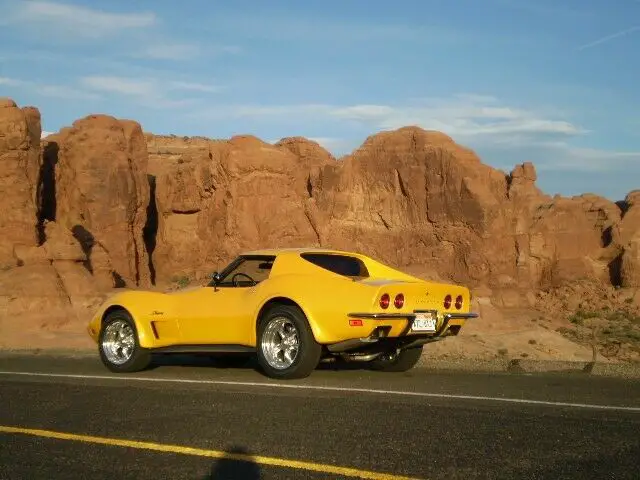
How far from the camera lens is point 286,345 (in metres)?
9.82

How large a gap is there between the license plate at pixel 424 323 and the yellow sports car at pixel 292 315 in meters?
0.01

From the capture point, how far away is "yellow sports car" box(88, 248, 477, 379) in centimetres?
942

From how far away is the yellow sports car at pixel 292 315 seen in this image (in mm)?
9422

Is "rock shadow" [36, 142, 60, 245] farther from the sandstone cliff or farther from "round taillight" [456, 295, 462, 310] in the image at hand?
"round taillight" [456, 295, 462, 310]

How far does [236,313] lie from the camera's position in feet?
33.7

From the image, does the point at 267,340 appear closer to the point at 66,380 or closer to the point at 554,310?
the point at 66,380

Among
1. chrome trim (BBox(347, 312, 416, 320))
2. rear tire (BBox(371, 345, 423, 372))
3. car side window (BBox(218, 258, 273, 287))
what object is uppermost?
car side window (BBox(218, 258, 273, 287))

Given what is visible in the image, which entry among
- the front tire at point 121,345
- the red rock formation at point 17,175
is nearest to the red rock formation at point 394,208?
the red rock formation at point 17,175

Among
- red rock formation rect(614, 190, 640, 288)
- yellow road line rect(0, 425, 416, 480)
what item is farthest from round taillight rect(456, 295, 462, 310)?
red rock formation rect(614, 190, 640, 288)

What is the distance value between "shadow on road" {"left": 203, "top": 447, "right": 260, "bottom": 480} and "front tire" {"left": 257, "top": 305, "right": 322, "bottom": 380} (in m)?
3.78

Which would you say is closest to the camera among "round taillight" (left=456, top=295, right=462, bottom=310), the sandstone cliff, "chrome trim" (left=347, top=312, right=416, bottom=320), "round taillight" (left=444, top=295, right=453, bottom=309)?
"chrome trim" (left=347, top=312, right=416, bottom=320)

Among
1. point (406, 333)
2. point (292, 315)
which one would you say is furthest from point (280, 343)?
point (406, 333)

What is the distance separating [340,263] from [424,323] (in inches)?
53.2

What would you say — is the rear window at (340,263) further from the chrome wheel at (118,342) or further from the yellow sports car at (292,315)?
the chrome wheel at (118,342)
